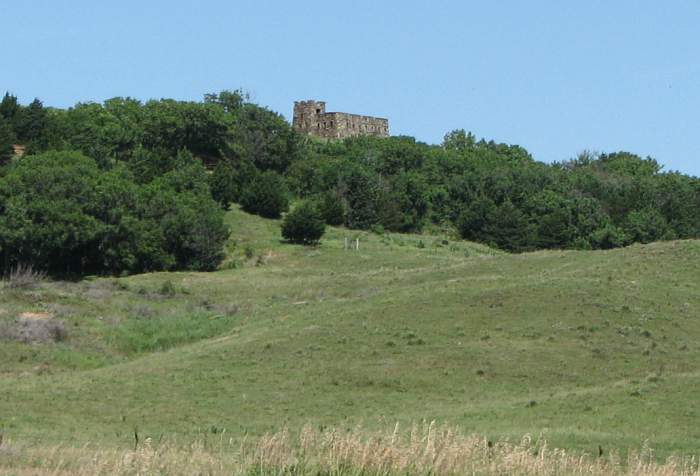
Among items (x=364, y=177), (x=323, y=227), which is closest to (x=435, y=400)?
(x=323, y=227)

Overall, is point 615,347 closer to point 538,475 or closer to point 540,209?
point 538,475

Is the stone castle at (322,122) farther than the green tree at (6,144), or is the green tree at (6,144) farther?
the stone castle at (322,122)

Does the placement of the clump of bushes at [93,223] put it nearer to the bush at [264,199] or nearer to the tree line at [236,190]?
the tree line at [236,190]

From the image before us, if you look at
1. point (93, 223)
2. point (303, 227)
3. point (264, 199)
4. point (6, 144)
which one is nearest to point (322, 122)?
point (264, 199)

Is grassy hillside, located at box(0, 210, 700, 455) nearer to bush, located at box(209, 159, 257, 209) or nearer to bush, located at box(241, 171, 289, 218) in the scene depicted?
bush, located at box(241, 171, 289, 218)

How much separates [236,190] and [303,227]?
1129 cm

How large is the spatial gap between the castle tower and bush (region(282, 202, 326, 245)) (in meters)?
63.1

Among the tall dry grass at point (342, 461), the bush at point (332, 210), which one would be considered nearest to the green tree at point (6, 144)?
the bush at point (332, 210)

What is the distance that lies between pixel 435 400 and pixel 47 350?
15047mm

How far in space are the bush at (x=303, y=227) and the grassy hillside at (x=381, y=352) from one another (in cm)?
1127

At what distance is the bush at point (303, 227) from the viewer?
7175cm

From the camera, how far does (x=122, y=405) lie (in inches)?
1226

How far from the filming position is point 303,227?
235 feet

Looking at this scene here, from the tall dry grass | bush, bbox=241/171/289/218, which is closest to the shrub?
bush, bbox=241/171/289/218
